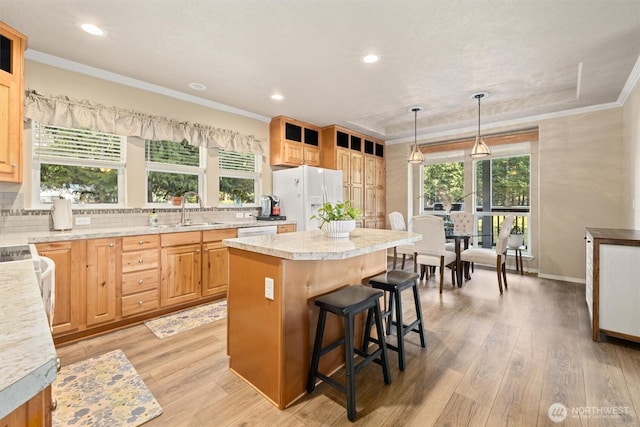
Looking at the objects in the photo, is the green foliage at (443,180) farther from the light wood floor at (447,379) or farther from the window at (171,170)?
the window at (171,170)

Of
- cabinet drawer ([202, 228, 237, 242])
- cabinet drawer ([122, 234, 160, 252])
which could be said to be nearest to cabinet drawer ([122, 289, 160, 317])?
cabinet drawer ([122, 234, 160, 252])

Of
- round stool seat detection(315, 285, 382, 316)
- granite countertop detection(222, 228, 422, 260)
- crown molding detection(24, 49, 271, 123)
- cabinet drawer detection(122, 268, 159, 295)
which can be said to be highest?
crown molding detection(24, 49, 271, 123)

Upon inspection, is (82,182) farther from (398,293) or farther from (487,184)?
(487,184)

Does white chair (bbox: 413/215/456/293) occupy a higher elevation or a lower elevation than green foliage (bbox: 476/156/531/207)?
lower

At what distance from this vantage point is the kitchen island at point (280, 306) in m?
1.75

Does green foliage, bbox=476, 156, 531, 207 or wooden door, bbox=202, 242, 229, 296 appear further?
green foliage, bbox=476, 156, 531, 207

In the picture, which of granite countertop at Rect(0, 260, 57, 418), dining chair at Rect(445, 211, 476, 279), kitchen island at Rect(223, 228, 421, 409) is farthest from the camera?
dining chair at Rect(445, 211, 476, 279)

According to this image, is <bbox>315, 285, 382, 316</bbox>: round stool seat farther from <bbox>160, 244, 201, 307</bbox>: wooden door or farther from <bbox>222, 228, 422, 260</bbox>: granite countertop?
<bbox>160, 244, 201, 307</bbox>: wooden door

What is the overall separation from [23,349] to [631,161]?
5.15 meters

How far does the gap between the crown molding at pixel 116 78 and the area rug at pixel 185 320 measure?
2598mm

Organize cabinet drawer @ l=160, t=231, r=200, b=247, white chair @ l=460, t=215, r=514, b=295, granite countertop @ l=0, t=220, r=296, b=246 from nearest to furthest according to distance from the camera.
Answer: granite countertop @ l=0, t=220, r=296, b=246 → cabinet drawer @ l=160, t=231, r=200, b=247 → white chair @ l=460, t=215, r=514, b=295

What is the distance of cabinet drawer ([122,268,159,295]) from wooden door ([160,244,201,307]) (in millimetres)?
84

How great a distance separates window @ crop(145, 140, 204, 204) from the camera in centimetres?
362

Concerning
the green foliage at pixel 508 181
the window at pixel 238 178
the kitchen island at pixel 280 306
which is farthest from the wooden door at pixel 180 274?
the green foliage at pixel 508 181
